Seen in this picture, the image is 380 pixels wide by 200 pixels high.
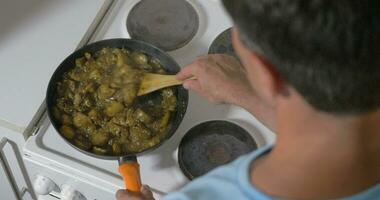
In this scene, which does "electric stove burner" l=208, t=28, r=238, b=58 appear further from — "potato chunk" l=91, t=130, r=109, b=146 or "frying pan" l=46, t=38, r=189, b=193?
"potato chunk" l=91, t=130, r=109, b=146

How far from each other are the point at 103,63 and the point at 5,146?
0.80ft

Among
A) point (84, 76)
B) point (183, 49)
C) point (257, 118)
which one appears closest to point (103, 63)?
point (84, 76)

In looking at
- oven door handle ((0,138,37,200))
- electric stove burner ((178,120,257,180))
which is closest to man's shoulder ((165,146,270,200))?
electric stove burner ((178,120,257,180))

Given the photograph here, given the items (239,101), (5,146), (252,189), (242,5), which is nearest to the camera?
(242,5)

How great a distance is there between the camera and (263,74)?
1.82ft

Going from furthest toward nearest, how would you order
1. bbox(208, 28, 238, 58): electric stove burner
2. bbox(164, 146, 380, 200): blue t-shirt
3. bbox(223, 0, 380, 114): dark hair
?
1. bbox(208, 28, 238, 58): electric stove burner
2. bbox(164, 146, 380, 200): blue t-shirt
3. bbox(223, 0, 380, 114): dark hair

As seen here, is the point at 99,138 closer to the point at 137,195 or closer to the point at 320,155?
the point at 137,195

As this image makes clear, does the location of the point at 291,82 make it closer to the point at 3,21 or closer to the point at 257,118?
the point at 257,118

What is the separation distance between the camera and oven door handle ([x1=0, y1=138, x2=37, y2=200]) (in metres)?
1.04

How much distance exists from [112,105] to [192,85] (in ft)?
0.45

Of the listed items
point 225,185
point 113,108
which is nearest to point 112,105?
point 113,108

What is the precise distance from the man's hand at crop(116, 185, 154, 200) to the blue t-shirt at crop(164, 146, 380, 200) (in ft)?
0.55

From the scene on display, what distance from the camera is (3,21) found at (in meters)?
1.11

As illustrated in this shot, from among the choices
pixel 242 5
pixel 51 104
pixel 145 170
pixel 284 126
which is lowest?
pixel 145 170
